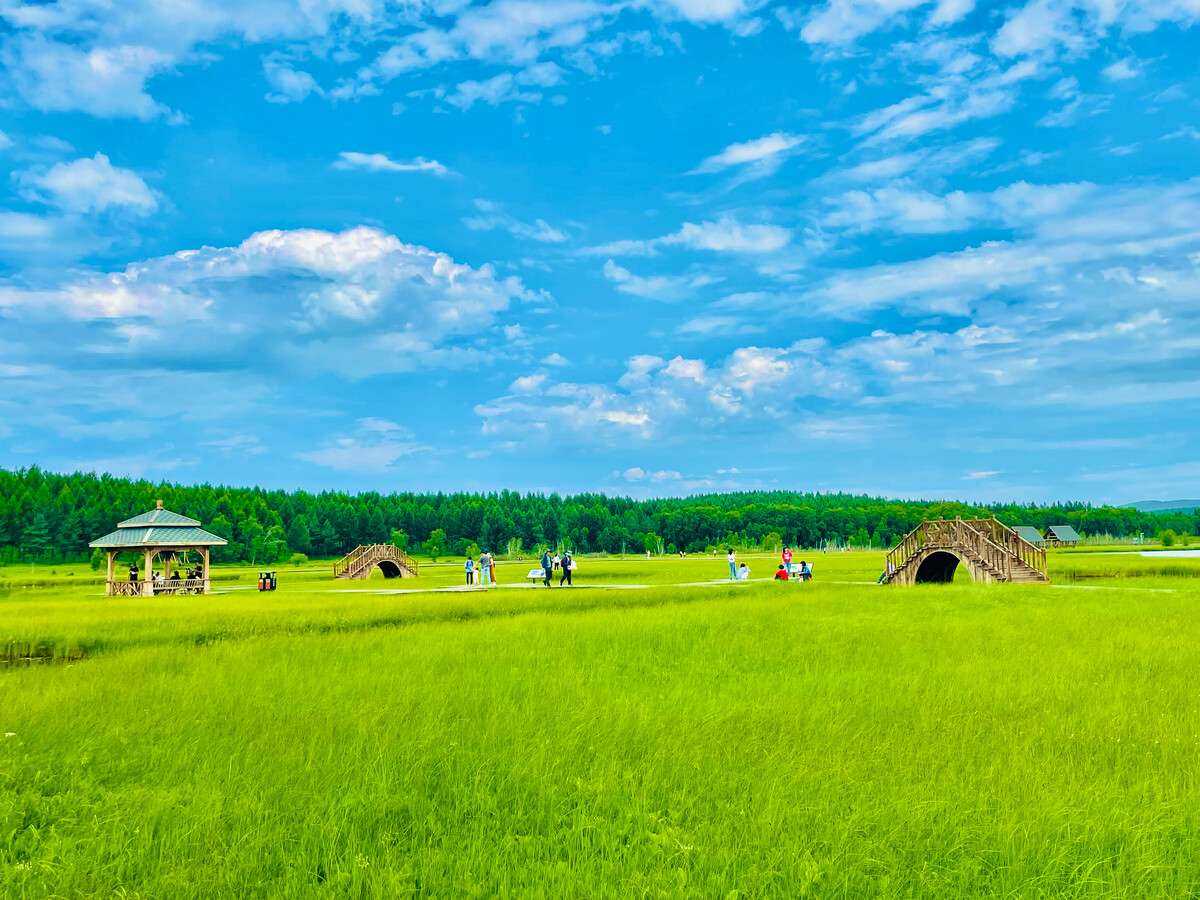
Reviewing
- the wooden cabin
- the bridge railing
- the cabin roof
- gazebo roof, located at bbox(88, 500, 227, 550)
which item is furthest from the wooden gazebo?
the cabin roof

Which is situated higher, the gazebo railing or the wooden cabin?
the gazebo railing

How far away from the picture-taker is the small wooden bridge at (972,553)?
32.8 meters

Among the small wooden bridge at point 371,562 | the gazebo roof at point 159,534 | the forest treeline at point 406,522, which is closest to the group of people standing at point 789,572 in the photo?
the small wooden bridge at point 371,562

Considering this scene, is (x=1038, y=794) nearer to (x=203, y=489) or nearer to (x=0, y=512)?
(x=0, y=512)

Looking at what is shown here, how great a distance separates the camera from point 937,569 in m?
38.6

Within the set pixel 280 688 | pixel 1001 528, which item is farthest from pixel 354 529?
pixel 280 688

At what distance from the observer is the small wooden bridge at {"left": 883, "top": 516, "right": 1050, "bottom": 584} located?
108 feet

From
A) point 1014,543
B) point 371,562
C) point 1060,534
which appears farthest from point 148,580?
point 1060,534

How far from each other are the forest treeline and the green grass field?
97576 millimetres

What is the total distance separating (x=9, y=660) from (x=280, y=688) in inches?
408

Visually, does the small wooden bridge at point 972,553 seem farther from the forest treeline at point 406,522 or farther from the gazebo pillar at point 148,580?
the forest treeline at point 406,522

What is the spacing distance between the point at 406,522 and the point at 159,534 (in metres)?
99.9

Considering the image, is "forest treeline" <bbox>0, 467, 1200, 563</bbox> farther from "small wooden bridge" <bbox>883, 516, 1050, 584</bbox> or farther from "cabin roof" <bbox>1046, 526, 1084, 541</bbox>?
"small wooden bridge" <bbox>883, 516, 1050, 584</bbox>

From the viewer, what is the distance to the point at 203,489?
14012 centimetres
